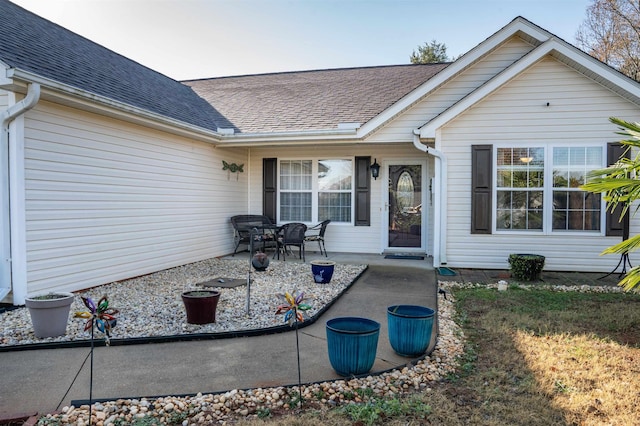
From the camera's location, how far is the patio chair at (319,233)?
9.00m

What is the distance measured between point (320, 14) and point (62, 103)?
9347mm

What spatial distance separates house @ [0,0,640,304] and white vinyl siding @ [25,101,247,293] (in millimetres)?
24

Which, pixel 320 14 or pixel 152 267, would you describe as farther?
pixel 320 14

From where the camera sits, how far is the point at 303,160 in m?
10.0

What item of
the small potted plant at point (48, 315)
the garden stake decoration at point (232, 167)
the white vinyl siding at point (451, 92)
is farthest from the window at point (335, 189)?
the small potted plant at point (48, 315)

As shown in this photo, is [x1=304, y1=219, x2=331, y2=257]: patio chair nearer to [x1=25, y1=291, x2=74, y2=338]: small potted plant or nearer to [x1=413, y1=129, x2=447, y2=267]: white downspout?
[x1=413, y1=129, x2=447, y2=267]: white downspout

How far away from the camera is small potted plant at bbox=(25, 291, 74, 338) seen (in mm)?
3914

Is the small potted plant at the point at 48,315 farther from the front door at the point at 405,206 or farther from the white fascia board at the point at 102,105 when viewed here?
the front door at the point at 405,206

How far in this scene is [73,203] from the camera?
5652mm

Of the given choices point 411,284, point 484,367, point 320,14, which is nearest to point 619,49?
point 320,14

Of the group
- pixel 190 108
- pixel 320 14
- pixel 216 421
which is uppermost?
pixel 320 14

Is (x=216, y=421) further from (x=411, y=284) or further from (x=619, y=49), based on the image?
(x=619, y=49)

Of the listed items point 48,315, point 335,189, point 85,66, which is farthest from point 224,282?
point 335,189

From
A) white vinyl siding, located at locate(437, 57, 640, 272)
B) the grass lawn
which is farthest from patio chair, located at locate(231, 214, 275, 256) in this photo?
the grass lawn
